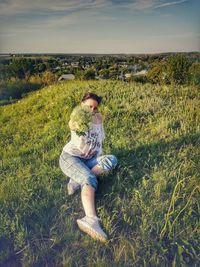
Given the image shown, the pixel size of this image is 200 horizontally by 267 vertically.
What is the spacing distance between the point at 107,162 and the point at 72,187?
0.59ft

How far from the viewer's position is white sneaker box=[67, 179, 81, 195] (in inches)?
72.7

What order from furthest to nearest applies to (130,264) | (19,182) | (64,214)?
(19,182) < (64,214) < (130,264)

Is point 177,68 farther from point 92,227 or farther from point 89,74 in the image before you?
point 92,227

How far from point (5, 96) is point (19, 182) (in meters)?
0.48

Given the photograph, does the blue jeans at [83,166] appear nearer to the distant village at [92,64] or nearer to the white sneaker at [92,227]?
the white sneaker at [92,227]

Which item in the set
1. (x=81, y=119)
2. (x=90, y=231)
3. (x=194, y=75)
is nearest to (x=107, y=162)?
(x=81, y=119)

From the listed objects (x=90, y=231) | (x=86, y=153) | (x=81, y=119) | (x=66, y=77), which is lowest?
(x=90, y=231)

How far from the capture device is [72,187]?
1851mm

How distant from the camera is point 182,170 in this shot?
1849 millimetres

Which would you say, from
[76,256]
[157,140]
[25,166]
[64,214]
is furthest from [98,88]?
[76,256]

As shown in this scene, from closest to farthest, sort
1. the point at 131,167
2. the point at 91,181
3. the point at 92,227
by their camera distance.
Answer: the point at 92,227 < the point at 91,181 < the point at 131,167

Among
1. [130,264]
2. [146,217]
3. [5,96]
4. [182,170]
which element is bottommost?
[130,264]

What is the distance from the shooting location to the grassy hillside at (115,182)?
5.40 ft

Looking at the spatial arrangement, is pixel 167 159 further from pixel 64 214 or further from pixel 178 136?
pixel 64 214
